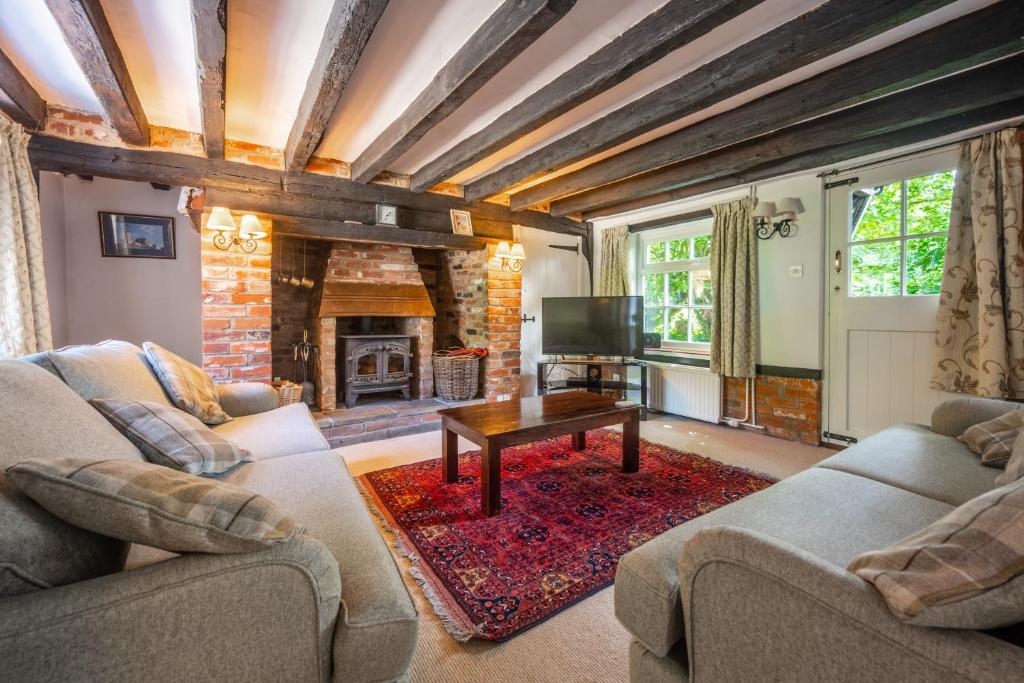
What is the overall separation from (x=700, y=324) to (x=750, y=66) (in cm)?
271

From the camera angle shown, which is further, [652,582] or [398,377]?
[398,377]

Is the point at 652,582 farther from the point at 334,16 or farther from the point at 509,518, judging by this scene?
the point at 334,16

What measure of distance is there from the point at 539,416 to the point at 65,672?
2024 millimetres

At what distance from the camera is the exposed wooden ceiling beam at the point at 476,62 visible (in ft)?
5.32

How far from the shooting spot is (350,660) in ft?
2.77

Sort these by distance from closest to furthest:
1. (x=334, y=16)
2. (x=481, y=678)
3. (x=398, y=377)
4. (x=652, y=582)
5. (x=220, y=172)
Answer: (x=652, y=582) → (x=481, y=678) → (x=334, y=16) → (x=220, y=172) → (x=398, y=377)

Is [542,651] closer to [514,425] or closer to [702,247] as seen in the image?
[514,425]

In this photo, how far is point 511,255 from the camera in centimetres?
435

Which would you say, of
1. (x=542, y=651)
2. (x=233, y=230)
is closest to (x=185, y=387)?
(x=233, y=230)

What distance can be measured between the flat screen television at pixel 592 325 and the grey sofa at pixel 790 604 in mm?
2907

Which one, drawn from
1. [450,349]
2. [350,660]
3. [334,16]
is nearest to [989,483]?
[350,660]

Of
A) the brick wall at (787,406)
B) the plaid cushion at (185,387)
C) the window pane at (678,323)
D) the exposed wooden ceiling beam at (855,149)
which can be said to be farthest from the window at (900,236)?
the plaid cushion at (185,387)

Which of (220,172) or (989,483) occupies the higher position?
(220,172)

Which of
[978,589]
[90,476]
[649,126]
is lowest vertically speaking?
[978,589]
